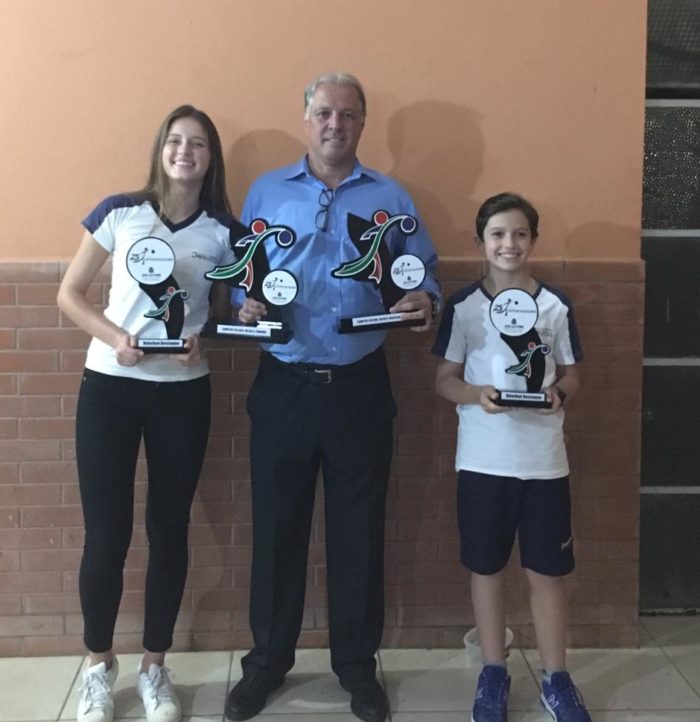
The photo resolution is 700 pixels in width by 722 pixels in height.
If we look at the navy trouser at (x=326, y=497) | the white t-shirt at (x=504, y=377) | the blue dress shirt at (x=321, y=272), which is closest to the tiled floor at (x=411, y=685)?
the navy trouser at (x=326, y=497)

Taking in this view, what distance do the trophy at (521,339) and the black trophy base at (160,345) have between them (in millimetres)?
810

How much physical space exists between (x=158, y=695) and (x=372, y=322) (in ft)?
3.96

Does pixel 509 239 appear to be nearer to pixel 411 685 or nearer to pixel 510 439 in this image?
pixel 510 439

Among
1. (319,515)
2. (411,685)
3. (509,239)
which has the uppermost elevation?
(509,239)

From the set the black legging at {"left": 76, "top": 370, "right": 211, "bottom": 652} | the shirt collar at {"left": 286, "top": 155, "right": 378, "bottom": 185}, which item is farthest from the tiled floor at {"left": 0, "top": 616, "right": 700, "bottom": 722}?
the shirt collar at {"left": 286, "top": 155, "right": 378, "bottom": 185}

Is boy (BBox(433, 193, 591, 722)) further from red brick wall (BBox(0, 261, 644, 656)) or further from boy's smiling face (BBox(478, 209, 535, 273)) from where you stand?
red brick wall (BBox(0, 261, 644, 656))

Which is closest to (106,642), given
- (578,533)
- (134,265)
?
(134,265)

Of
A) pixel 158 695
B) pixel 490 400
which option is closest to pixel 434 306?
pixel 490 400

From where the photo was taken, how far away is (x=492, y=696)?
2.13 metres

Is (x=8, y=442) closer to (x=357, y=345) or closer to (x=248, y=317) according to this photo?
(x=248, y=317)

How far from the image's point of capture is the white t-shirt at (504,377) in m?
2.06

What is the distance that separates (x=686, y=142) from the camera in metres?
2.69

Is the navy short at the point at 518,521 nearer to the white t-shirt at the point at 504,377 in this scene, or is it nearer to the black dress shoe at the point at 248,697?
the white t-shirt at the point at 504,377

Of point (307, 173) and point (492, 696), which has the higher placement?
point (307, 173)
